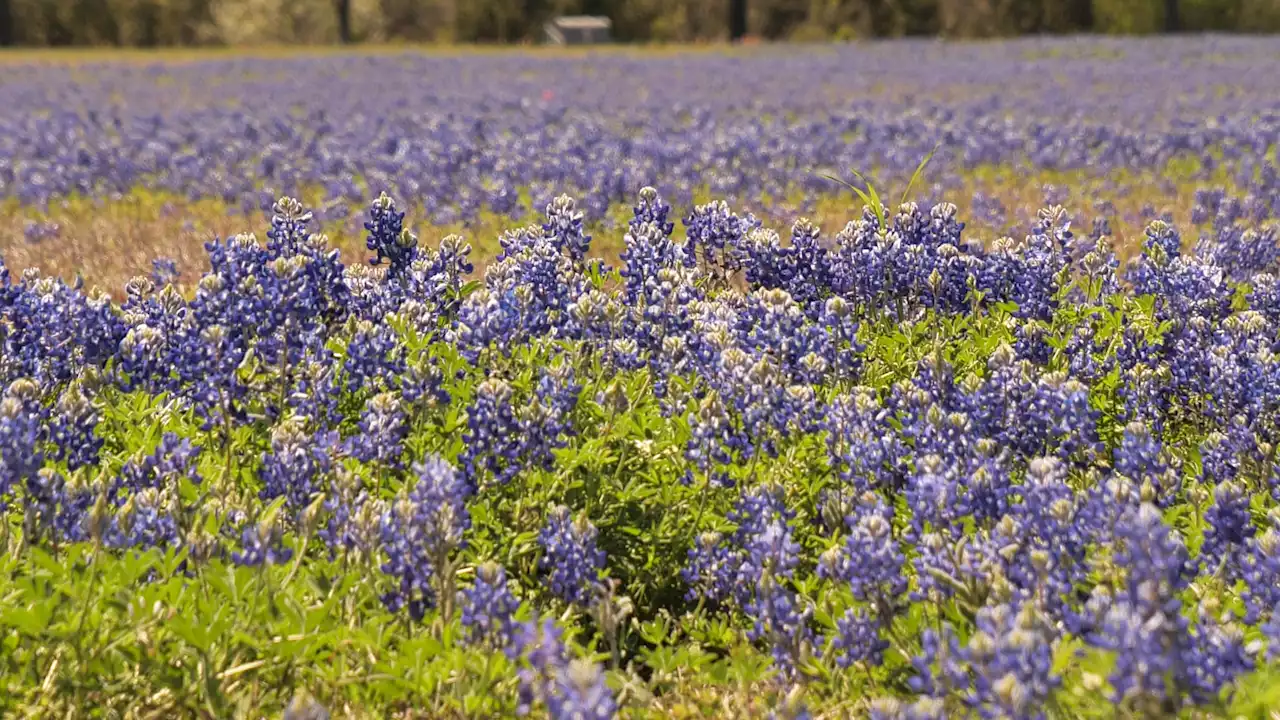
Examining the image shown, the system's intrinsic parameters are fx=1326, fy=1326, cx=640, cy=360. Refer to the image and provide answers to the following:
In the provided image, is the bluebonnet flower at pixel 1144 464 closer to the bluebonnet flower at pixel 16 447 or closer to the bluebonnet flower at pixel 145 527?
the bluebonnet flower at pixel 145 527

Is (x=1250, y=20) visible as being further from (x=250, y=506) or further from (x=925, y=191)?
(x=250, y=506)

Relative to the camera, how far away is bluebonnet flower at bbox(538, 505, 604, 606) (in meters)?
2.98

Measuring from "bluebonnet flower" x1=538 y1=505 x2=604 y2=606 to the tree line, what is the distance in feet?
140

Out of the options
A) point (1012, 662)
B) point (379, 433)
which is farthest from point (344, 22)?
point (1012, 662)

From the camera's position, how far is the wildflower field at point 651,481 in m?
2.66

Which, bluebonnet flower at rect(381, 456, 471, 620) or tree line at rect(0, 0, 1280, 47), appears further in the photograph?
tree line at rect(0, 0, 1280, 47)

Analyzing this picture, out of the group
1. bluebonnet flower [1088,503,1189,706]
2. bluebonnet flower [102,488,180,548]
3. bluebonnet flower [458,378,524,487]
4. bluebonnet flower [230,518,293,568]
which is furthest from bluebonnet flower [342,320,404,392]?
bluebonnet flower [1088,503,1189,706]

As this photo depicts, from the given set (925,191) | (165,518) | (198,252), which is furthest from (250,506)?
(925,191)

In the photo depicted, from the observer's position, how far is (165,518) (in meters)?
3.08

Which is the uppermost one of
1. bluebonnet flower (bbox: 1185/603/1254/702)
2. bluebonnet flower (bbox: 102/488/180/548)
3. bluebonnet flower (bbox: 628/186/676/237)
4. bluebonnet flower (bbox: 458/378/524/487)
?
bluebonnet flower (bbox: 628/186/676/237)

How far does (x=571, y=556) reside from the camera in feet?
9.82

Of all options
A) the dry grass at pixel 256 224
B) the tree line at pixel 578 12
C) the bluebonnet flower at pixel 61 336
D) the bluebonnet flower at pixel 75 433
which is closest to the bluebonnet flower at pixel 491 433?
the bluebonnet flower at pixel 75 433

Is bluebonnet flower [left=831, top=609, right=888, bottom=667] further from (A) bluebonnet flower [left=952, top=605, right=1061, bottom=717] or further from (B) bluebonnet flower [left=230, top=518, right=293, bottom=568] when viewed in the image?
(B) bluebonnet flower [left=230, top=518, right=293, bottom=568]

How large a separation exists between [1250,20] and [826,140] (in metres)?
39.1
